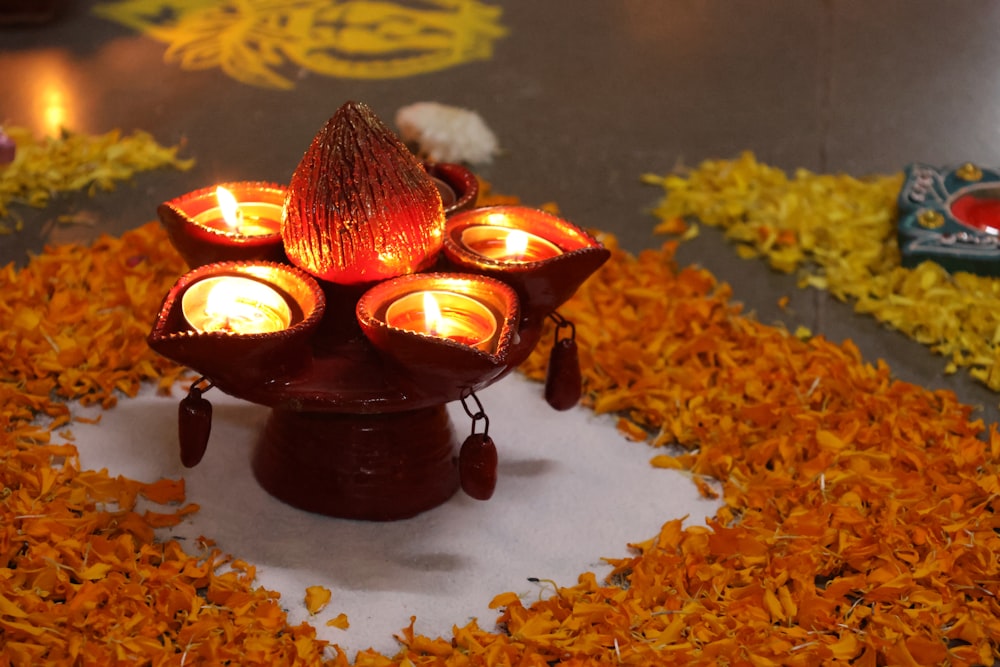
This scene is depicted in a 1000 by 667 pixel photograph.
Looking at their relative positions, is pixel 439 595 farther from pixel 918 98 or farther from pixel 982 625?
pixel 918 98

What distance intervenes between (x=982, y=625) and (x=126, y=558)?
94 cm

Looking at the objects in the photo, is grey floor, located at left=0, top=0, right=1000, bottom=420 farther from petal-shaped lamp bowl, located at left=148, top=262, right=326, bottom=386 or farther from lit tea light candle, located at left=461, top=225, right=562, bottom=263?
petal-shaped lamp bowl, located at left=148, top=262, right=326, bottom=386

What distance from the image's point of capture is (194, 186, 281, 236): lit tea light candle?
140 centimetres

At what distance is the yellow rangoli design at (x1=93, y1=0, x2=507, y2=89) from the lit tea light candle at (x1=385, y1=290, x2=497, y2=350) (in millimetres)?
1518

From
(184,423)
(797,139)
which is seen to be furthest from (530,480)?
(797,139)

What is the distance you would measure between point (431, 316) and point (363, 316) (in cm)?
8

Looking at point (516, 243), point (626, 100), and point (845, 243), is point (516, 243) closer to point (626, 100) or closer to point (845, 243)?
point (845, 243)

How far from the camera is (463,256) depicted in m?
1.33

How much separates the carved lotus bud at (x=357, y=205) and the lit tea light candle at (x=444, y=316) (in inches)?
2.0

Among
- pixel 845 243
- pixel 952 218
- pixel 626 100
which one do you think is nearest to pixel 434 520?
pixel 845 243

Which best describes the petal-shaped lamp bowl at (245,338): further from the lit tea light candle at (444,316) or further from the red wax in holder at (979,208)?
the red wax in holder at (979,208)

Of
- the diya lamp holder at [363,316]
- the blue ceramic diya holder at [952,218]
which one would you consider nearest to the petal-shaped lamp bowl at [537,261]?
the diya lamp holder at [363,316]

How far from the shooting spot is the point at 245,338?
1141 millimetres

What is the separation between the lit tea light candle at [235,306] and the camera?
1242 mm
